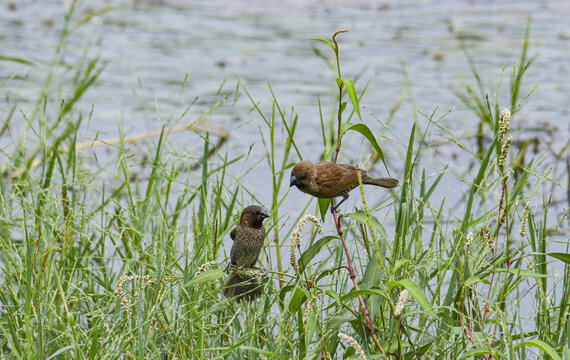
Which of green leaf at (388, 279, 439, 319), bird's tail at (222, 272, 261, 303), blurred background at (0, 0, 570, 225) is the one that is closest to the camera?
green leaf at (388, 279, 439, 319)

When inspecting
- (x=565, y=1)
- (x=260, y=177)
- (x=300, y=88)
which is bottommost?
(x=260, y=177)

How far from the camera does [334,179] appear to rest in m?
2.63

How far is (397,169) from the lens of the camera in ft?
20.2

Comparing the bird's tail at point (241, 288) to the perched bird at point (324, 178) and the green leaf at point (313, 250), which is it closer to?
the green leaf at point (313, 250)

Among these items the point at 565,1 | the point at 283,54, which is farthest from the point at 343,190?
the point at 565,1

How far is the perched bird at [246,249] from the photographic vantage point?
296cm

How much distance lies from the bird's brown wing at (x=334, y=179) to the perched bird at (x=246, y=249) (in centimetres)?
→ 41

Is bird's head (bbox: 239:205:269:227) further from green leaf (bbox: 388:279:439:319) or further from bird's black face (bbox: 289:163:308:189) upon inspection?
green leaf (bbox: 388:279:439:319)

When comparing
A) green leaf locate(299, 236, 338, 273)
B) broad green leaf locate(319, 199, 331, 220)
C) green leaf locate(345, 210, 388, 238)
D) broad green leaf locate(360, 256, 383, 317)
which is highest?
green leaf locate(345, 210, 388, 238)

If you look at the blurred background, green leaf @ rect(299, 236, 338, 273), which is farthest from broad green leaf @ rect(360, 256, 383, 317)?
the blurred background

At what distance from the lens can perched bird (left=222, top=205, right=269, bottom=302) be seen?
2.96m

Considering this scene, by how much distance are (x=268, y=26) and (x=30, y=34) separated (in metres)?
2.72

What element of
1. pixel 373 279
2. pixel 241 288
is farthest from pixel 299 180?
pixel 241 288

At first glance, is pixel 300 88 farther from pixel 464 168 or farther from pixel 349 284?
pixel 349 284
